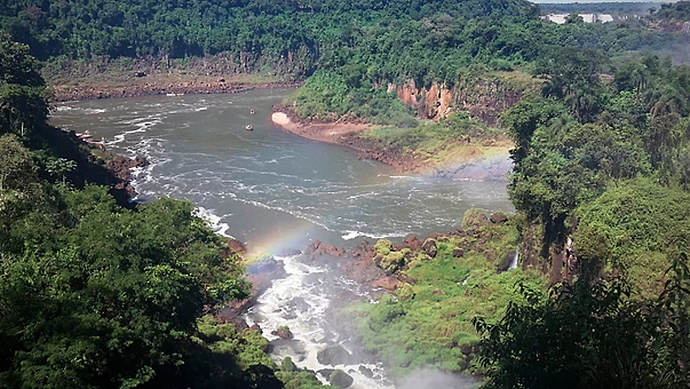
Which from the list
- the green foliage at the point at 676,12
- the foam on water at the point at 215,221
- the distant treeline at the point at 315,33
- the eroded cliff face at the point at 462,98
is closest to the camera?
the foam on water at the point at 215,221

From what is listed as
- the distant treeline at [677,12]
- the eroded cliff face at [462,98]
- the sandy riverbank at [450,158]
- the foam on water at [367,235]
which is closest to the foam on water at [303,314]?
the foam on water at [367,235]

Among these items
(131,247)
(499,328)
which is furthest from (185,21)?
(499,328)

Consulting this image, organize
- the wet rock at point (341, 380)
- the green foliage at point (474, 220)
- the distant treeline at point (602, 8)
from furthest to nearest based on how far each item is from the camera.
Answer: the distant treeline at point (602, 8), the green foliage at point (474, 220), the wet rock at point (341, 380)

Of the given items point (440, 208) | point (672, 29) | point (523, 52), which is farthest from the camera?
point (672, 29)

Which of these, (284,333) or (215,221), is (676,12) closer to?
(215,221)

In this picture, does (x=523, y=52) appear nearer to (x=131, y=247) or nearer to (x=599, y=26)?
(x=599, y=26)

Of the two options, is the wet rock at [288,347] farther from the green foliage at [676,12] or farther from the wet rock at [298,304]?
the green foliage at [676,12]
